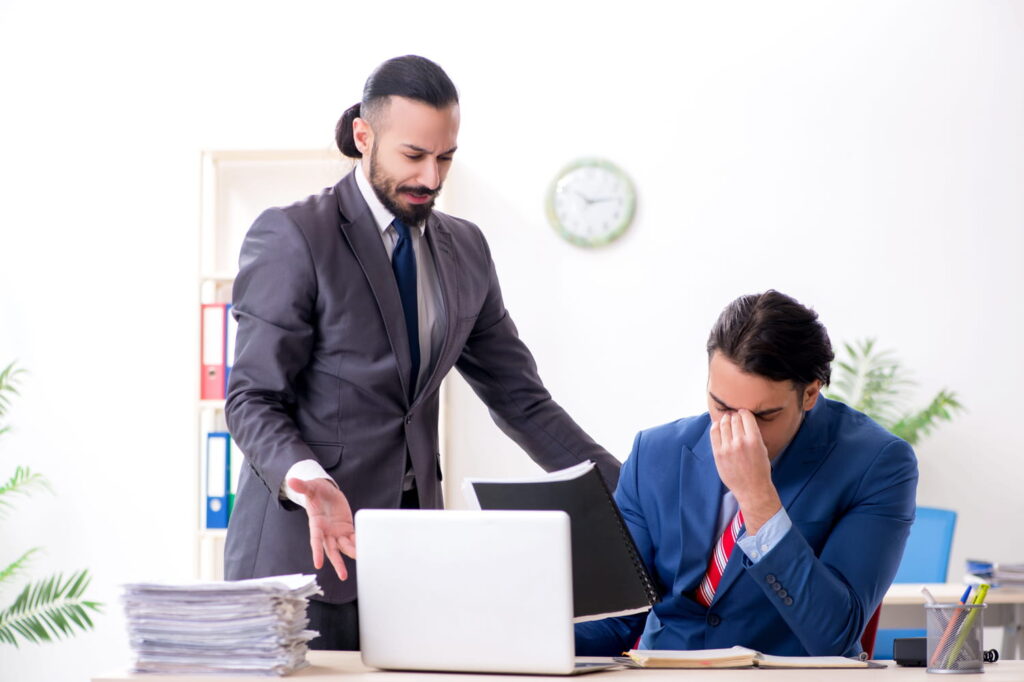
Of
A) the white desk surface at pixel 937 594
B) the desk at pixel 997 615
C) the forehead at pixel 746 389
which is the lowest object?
the desk at pixel 997 615

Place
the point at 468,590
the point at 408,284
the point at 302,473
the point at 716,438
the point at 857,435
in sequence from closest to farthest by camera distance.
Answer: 1. the point at 468,590
2. the point at 302,473
3. the point at 716,438
4. the point at 857,435
5. the point at 408,284

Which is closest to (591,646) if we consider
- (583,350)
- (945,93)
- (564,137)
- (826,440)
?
(826,440)

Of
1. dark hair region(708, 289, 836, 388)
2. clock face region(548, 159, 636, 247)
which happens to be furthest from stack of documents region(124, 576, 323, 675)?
clock face region(548, 159, 636, 247)

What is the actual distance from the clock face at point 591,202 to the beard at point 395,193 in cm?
207

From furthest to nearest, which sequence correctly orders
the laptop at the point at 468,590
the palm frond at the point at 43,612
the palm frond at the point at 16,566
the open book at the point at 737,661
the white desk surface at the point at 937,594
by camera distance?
the palm frond at the point at 16,566
the palm frond at the point at 43,612
the white desk surface at the point at 937,594
the open book at the point at 737,661
the laptop at the point at 468,590

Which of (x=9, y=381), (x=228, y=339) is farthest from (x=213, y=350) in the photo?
(x=9, y=381)

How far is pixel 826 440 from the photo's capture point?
1924 millimetres

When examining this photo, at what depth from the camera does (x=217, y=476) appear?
377cm

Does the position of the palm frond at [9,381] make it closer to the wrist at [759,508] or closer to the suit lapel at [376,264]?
the suit lapel at [376,264]

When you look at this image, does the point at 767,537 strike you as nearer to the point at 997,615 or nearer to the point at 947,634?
the point at 947,634

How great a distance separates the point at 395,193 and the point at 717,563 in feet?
2.67

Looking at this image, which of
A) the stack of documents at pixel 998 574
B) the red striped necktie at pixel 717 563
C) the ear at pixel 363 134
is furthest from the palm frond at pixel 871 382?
the ear at pixel 363 134

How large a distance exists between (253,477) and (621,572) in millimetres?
647

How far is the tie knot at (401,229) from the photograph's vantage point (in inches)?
81.0
